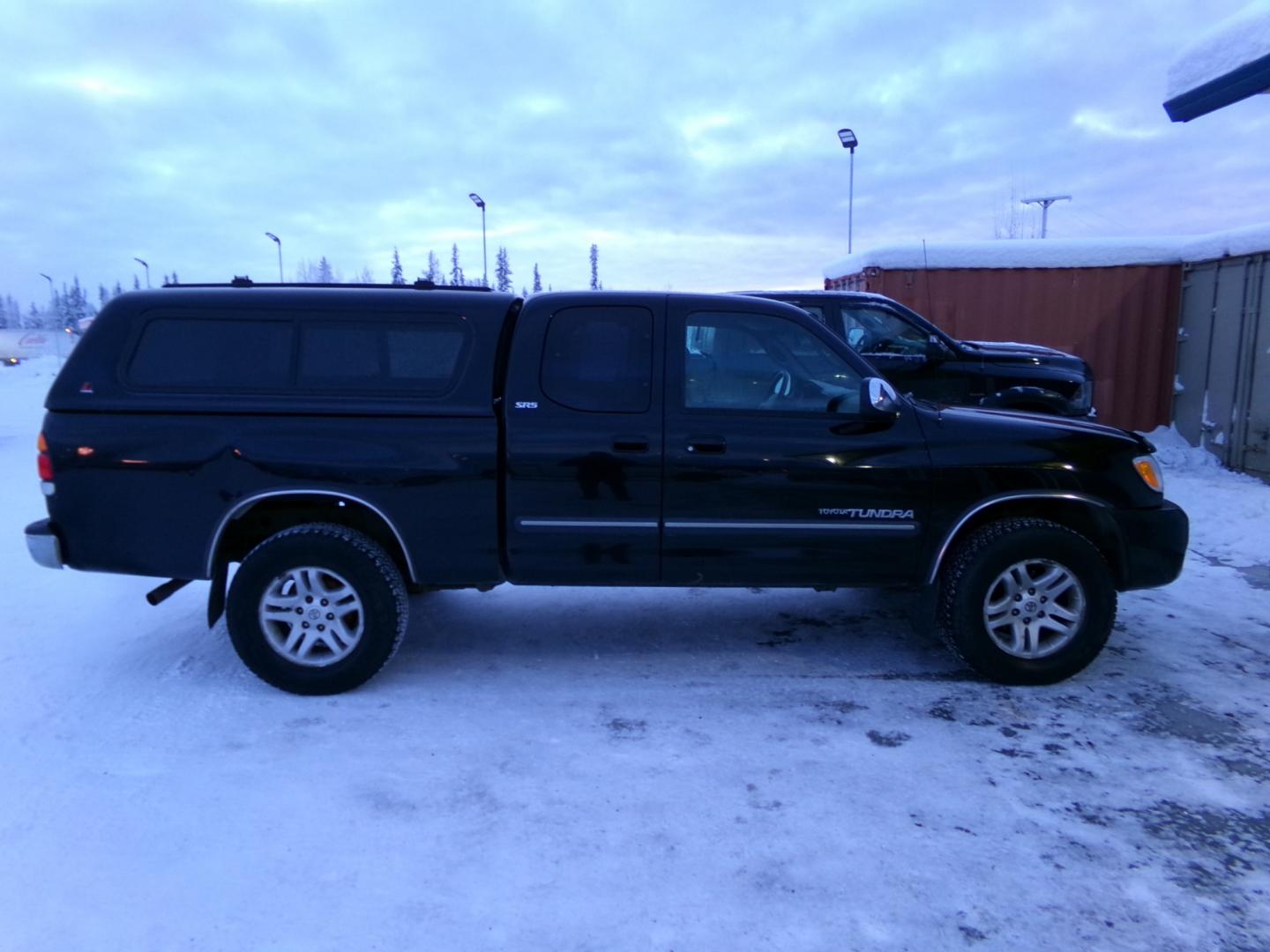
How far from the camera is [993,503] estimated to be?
4316 millimetres

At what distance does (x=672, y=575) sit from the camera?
4340 mm

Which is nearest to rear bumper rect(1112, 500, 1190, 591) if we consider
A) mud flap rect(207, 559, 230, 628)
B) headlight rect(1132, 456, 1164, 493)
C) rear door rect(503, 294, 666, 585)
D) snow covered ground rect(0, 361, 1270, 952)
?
headlight rect(1132, 456, 1164, 493)

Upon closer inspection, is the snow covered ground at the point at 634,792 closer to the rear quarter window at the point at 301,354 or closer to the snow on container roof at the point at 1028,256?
the rear quarter window at the point at 301,354

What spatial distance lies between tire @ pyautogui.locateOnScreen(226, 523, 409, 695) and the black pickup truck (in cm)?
1

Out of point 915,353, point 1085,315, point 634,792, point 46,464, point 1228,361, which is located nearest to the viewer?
point 634,792

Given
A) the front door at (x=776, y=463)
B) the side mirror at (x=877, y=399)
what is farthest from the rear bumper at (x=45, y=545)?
the side mirror at (x=877, y=399)

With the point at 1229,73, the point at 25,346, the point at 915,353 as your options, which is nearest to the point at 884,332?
the point at 915,353

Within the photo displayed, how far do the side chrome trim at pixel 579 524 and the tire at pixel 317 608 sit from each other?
68 cm

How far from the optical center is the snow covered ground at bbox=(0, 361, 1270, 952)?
2652mm

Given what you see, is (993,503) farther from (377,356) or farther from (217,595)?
(217,595)

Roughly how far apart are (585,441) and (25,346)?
189ft

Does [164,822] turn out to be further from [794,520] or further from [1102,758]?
[1102,758]

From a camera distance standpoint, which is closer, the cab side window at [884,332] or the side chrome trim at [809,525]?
the side chrome trim at [809,525]

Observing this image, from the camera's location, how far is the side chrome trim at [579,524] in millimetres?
4242
